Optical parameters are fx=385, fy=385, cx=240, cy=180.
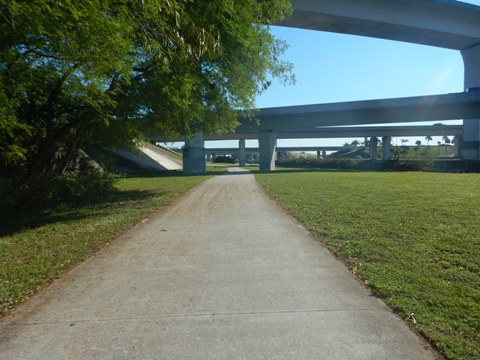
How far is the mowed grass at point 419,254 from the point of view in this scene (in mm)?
3539

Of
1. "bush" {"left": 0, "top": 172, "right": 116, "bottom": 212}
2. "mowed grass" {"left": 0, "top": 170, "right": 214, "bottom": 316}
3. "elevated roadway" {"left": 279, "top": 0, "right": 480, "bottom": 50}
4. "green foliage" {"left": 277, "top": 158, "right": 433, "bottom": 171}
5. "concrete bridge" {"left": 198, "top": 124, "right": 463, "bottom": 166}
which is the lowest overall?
"mowed grass" {"left": 0, "top": 170, "right": 214, "bottom": 316}

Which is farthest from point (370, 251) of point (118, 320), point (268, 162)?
point (268, 162)

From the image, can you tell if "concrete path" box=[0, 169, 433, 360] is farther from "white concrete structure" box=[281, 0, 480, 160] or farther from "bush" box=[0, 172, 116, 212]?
"white concrete structure" box=[281, 0, 480, 160]

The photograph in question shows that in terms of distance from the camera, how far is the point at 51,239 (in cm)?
758

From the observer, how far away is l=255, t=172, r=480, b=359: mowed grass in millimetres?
3539

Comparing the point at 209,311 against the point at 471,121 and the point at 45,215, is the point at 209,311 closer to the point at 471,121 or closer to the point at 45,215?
the point at 45,215

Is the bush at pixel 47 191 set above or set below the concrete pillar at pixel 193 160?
below

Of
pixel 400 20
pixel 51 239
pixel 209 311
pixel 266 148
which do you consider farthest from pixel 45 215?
pixel 266 148

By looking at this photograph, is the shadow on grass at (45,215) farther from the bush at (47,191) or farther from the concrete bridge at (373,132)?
the concrete bridge at (373,132)

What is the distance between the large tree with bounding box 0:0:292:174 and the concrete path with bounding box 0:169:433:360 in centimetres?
297

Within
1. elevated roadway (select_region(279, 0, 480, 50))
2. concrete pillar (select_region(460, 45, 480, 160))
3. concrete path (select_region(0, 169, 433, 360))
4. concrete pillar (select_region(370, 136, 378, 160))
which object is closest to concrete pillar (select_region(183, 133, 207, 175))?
elevated roadway (select_region(279, 0, 480, 50))

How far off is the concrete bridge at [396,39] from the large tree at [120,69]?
41.7 feet

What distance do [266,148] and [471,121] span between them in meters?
21.9

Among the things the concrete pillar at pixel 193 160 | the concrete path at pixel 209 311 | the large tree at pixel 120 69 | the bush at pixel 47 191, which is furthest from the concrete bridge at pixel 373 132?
the concrete path at pixel 209 311
